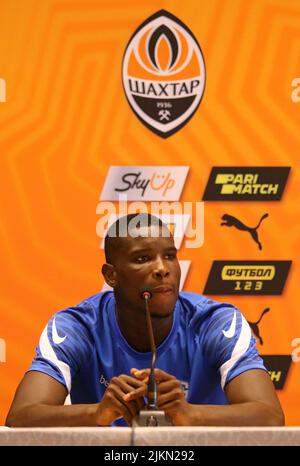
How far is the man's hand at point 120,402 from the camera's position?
148 cm

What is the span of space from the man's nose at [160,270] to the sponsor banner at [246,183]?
3.54 ft

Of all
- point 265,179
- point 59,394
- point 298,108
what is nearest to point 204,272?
point 265,179

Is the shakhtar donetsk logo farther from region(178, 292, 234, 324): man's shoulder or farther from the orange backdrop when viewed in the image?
region(178, 292, 234, 324): man's shoulder

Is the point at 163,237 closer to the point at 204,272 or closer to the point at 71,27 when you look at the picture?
the point at 204,272

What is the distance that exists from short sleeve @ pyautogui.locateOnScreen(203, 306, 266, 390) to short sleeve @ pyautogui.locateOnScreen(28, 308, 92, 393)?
319 mm

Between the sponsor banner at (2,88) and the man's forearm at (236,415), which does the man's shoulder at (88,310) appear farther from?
the sponsor banner at (2,88)

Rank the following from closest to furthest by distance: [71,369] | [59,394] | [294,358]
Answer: [59,394] → [71,369] → [294,358]

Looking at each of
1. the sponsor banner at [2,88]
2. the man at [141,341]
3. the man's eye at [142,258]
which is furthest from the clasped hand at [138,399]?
the sponsor banner at [2,88]

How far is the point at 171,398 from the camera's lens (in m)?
1.43

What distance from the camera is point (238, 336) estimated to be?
1799mm

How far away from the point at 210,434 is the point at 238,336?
36.6 inches

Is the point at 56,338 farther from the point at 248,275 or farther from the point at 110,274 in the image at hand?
the point at 248,275

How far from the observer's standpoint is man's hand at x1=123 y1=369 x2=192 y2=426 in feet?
4.69

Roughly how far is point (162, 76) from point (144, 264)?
49.9 inches
